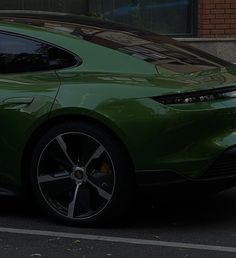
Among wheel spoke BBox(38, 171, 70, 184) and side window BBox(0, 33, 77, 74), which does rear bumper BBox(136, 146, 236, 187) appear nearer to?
wheel spoke BBox(38, 171, 70, 184)

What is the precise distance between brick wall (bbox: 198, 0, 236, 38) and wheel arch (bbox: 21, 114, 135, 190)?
6233 millimetres

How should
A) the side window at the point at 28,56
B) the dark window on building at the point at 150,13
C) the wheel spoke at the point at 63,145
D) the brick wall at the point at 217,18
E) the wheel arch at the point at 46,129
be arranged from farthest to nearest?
the dark window on building at the point at 150,13, the brick wall at the point at 217,18, the side window at the point at 28,56, the wheel spoke at the point at 63,145, the wheel arch at the point at 46,129

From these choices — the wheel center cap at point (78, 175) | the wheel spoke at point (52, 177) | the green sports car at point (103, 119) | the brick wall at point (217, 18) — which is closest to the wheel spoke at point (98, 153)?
the green sports car at point (103, 119)

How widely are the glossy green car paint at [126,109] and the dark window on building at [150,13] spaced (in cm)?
590

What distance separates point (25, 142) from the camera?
17.2 feet

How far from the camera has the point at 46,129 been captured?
206 inches

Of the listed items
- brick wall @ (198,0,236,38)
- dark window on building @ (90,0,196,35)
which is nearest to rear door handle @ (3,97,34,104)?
dark window on building @ (90,0,196,35)

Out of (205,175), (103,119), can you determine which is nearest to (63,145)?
(103,119)

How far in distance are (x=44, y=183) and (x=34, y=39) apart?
1104 mm

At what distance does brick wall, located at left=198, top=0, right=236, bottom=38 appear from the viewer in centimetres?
1088

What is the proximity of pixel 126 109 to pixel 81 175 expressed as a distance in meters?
0.61

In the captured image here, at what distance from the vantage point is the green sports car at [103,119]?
4.93 m

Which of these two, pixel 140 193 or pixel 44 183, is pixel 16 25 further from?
pixel 140 193

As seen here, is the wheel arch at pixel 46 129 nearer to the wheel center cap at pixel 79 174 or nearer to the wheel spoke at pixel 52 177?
the wheel spoke at pixel 52 177
